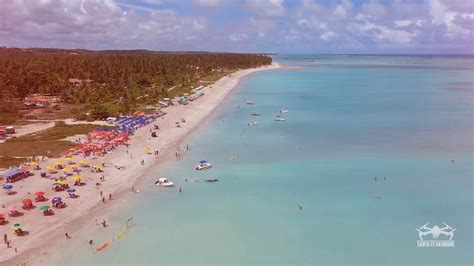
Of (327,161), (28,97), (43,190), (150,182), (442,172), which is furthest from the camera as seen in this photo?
(28,97)

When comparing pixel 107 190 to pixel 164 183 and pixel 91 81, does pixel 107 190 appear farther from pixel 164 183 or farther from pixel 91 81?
pixel 91 81

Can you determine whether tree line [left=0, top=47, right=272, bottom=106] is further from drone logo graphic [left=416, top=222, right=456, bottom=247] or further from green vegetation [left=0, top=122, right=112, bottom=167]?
drone logo graphic [left=416, top=222, right=456, bottom=247]

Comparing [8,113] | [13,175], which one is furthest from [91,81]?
[13,175]

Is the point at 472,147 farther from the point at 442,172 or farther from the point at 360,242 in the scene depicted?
the point at 360,242

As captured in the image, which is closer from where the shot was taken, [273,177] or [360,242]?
[360,242]

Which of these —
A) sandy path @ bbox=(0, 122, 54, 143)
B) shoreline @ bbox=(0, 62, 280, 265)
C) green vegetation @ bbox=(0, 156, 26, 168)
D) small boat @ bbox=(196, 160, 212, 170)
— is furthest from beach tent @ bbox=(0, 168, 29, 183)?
sandy path @ bbox=(0, 122, 54, 143)

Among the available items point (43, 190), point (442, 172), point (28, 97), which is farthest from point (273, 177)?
point (28, 97)
